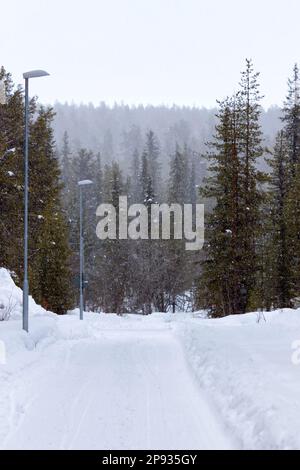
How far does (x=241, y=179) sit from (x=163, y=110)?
164m

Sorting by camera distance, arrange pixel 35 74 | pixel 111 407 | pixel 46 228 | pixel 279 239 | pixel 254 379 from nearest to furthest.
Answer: pixel 111 407 → pixel 254 379 → pixel 35 74 → pixel 46 228 → pixel 279 239

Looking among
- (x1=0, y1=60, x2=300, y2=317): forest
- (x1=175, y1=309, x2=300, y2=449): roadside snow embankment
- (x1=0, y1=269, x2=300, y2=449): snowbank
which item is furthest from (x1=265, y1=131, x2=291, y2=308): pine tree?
(x1=175, y1=309, x2=300, y2=449): roadside snow embankment

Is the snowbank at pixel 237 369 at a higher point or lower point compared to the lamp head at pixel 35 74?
lower

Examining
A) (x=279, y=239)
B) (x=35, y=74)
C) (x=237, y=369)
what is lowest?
(x=237, y=369)

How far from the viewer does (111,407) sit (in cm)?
954

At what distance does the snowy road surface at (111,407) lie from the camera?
298 inches

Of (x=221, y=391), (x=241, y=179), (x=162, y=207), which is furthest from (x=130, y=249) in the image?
(x=221, y=391)

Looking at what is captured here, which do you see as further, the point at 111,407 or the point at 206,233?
the point at 206,233

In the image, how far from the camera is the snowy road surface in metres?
7.57

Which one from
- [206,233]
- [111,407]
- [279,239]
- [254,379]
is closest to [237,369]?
[254,379]

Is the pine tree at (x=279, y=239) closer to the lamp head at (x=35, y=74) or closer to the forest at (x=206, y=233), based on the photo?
the forest at (x=206, y=233)

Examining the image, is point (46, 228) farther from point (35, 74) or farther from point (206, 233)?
point (35, 74)

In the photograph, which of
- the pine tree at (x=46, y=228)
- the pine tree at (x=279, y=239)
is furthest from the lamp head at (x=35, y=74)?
the pine tree at (x=279, y=239)
